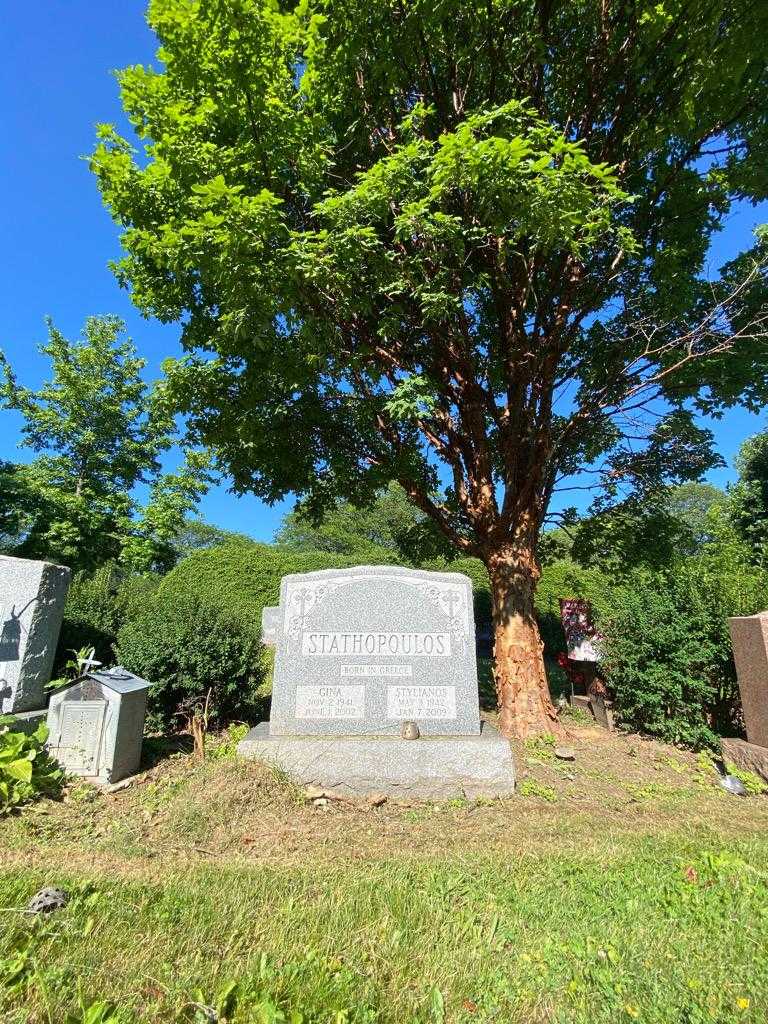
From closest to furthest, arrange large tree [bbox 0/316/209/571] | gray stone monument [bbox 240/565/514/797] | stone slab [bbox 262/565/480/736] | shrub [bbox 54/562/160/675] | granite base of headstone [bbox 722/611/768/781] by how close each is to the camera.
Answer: gray stone monument [bbox 240/565/514/797] → granite base of headstone [bbox 722/611/768/781] → stone slab [bbox 262/565/480/736] → shrub [bbox 54/562/160/675] → large tree [bbox 0/316/209/571]

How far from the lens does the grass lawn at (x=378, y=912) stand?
183cm

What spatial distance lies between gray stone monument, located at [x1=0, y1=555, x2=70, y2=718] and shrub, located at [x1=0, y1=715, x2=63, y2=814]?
1.68ft

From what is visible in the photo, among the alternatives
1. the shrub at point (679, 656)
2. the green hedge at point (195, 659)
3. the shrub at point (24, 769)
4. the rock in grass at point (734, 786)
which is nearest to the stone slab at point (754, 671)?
the rock in grass at point (734, 786)

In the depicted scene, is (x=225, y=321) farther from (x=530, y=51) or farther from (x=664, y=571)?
(x=664, y=571)

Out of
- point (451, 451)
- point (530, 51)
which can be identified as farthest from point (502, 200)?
point (451, 451)

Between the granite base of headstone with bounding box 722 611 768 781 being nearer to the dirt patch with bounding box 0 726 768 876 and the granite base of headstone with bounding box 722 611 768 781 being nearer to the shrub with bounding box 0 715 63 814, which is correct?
the dirt patch with bounding box 0 726 768 876

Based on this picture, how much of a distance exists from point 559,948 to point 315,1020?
1.13 metres

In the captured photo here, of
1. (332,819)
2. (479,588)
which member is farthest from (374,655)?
(479,588)

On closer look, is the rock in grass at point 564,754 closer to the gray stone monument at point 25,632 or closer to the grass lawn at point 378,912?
the grass lawn at point 378,912

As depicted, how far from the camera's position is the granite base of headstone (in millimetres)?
4988

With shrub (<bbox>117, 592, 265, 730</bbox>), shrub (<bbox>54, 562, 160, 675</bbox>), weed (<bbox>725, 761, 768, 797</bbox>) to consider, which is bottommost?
weed (<bbox>725, 761, 768, 797</bbox>)

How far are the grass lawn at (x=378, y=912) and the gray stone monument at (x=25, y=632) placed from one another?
1.58m

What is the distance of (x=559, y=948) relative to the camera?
2191 millimetres

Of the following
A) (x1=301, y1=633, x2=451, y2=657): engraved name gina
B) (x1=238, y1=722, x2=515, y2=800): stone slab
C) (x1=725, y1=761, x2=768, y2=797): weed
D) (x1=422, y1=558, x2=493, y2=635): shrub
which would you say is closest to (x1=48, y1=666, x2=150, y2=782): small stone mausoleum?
(x1=238, y1=722, x2=515, y2=800): stone slab
